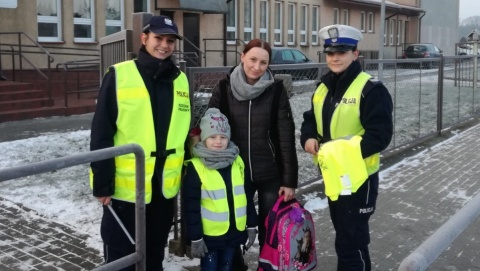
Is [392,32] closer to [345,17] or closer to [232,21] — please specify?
[345,17]

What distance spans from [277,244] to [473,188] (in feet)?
13.6

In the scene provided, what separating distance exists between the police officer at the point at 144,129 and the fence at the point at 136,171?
76 millimetres

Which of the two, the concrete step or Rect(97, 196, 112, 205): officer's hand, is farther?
the concrete step

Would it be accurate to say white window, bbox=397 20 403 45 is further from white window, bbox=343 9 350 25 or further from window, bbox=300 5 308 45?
window, bbox=300 5 308 45

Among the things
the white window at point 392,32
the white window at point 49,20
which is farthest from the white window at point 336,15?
the white window at point 49,20

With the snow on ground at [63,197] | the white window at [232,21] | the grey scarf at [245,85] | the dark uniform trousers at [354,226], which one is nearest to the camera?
the dark uniform trousers at [354,226]

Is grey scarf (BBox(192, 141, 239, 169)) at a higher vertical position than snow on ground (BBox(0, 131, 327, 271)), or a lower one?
higher

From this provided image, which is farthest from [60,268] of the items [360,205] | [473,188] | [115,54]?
[473,188]

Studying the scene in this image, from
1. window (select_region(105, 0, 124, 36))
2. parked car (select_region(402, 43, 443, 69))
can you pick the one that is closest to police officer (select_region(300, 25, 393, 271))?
window (select_region(105, 0, 124, 36))

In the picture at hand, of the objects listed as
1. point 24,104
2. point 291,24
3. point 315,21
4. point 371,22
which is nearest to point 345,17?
point 371,22

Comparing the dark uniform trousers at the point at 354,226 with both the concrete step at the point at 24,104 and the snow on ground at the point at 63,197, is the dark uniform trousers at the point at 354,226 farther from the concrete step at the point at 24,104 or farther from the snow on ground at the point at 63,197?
the concrete step at the point at 24,104

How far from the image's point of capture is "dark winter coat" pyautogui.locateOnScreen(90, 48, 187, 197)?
330 centimetres

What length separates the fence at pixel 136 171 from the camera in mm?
2479

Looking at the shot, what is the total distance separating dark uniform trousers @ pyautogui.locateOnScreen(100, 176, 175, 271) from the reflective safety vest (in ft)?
0.77
